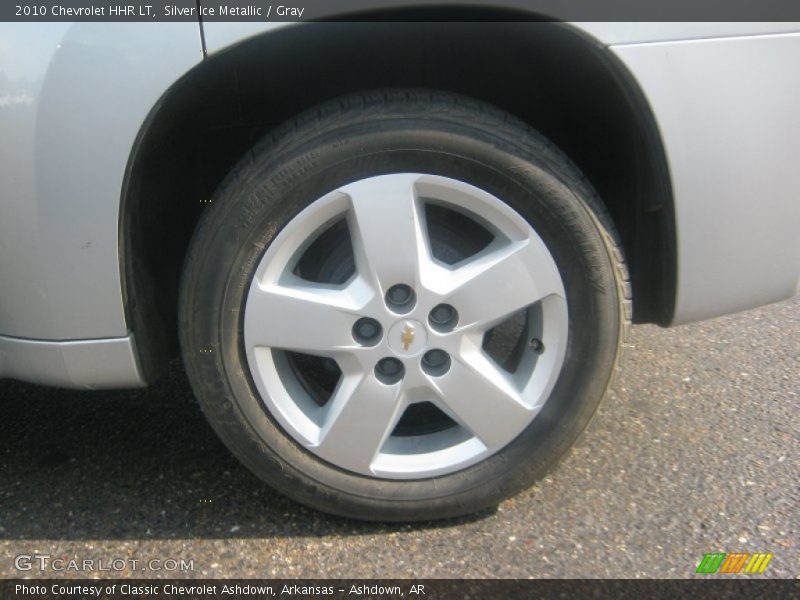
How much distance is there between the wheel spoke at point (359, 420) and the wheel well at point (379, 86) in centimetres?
47

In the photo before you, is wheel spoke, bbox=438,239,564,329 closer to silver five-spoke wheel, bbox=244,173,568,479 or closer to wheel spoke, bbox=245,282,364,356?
silver five-spoke wheel, bbox=244,173,568,479

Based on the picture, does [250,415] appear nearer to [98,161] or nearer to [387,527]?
[387,527]

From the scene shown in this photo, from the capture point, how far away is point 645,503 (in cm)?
200

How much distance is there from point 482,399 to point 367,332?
1.05 feet

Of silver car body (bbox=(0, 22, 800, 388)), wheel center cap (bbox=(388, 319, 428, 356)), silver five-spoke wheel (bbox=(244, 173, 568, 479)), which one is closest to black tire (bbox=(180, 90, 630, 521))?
silver five-spoke wheel (bbox=(244, 173, 568, 479))

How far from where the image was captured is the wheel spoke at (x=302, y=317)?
5.73 ft

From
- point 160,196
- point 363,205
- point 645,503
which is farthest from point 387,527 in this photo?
point 160,196

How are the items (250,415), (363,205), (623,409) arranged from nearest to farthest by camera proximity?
(363,205), (250,415), (623,409)

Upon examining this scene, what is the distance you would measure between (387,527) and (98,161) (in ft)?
3.64

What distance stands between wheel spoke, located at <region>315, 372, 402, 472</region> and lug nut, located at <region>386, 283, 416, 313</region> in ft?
0.56

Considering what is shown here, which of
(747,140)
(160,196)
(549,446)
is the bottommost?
(549,446)

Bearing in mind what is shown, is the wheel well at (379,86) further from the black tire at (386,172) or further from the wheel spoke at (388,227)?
the wheel spoke at (388,227)

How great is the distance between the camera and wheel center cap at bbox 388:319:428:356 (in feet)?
5.77

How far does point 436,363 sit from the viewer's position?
1823 mm
